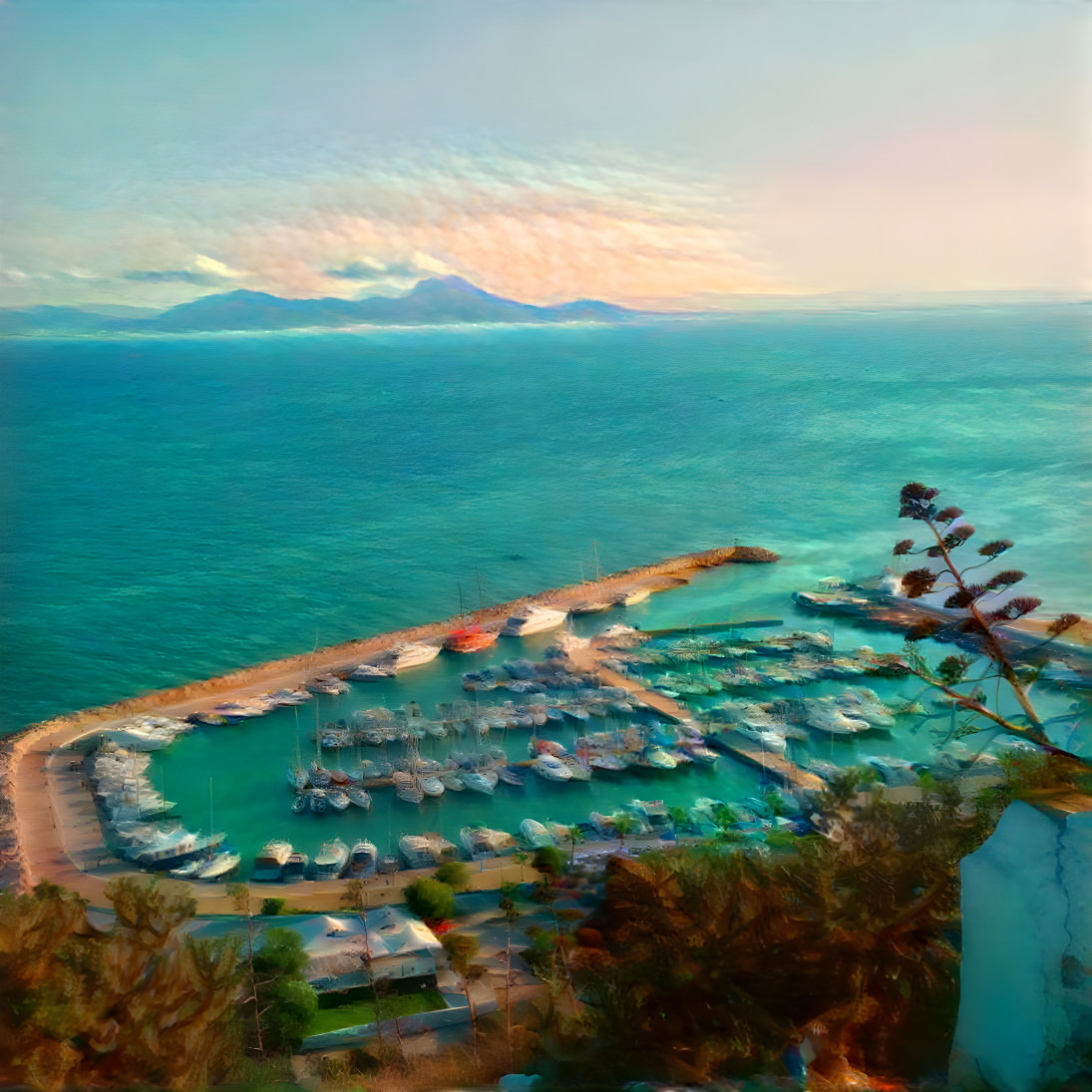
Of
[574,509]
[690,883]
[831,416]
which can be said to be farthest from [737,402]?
[690,883]

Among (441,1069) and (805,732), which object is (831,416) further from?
(441,1069)

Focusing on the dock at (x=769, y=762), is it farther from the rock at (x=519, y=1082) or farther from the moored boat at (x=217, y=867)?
the rock at (x=519, y=1082)

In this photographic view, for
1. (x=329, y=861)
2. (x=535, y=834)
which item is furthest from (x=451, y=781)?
(x=329, y=861)

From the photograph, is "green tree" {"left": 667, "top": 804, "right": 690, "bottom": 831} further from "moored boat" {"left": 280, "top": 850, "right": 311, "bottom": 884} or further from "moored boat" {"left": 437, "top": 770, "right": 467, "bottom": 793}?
"moored boat" {"left": 280, "top": 850, "right": 311, "bottom": 884}

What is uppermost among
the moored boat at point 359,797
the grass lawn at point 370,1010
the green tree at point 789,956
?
the green tree at point 789,956

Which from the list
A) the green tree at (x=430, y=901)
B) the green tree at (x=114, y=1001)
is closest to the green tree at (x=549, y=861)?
the green tree at (x=430, y=901)
